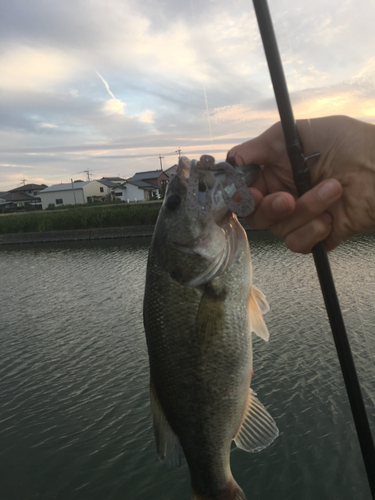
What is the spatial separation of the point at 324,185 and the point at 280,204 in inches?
9.2

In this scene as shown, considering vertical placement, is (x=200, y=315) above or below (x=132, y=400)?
above

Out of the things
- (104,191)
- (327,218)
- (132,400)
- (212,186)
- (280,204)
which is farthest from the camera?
(104,191)

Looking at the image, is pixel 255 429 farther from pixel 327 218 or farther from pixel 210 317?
pixel 327 218

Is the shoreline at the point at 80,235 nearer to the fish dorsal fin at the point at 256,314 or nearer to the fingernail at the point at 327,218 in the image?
the fingernail at the point at 327,218

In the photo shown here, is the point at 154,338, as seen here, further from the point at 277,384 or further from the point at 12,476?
the point at 277,384

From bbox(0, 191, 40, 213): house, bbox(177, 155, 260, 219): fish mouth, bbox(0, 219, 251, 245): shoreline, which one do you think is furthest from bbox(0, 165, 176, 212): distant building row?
bbox(177, 155, 260, 219): fish mouth

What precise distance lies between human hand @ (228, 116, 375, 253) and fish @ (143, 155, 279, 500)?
0.32 m

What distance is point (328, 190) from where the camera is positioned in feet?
6.28

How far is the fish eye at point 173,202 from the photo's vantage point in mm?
1967

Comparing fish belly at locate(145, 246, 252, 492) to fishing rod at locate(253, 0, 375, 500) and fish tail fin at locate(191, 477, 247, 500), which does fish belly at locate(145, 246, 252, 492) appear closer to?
fish tail fin at locate(191, 477, 247, 500)

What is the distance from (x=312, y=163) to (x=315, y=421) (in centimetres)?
617

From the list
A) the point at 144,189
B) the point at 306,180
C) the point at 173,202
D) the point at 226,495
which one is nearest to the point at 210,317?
the point at 173,202

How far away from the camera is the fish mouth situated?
171cm

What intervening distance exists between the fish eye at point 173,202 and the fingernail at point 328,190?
0.69m
